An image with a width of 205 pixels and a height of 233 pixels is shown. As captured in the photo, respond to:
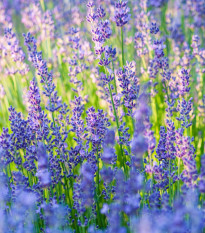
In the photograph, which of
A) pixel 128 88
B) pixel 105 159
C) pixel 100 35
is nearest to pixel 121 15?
pixel 100 35

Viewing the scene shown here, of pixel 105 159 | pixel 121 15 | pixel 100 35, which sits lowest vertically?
pixel 105 159

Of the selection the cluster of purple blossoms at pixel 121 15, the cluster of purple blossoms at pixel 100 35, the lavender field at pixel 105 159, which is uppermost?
the cluster of purple blossoms at pixel 121 15

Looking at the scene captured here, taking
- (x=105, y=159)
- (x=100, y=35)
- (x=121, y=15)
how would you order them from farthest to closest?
(x=121, y=15) → (x=100, y=35) → (x=105, y=159)

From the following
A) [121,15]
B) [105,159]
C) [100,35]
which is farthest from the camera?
[121,15]

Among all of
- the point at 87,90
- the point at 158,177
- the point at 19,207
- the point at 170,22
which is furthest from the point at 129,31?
the point at 19,207

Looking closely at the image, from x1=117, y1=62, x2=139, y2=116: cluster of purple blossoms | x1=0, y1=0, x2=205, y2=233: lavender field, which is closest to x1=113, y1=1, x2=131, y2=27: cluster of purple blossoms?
x1=0, y1=0, x2=205, y2=233: lavender field

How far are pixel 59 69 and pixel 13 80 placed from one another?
2.04ft

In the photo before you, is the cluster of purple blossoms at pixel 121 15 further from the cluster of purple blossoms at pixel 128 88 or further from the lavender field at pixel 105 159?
the cluster of purple blossoms at pixel 128 88

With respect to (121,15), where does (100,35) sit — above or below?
below

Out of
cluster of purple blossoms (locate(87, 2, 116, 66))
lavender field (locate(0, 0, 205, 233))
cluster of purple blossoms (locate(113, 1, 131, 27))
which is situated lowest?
lavender field (locate(0, 0, 205, 233))

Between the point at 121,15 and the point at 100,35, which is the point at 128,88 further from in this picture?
the point at 121,15

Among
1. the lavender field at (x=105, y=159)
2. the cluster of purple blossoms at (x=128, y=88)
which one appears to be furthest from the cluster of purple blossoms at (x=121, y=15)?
the cluster of purple blossoms at (x=128, y=88)

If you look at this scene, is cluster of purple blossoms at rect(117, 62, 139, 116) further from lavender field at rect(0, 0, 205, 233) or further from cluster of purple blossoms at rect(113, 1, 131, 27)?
cluster of purple blossoms at rect(113, 1, 131, 27)

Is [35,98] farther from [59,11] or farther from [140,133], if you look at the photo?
[59,11]
